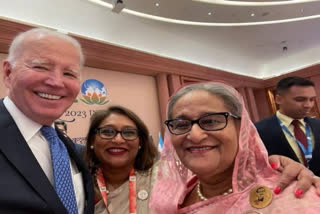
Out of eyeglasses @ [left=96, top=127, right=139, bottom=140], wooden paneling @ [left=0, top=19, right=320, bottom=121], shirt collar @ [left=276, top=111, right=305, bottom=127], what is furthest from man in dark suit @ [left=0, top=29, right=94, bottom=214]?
wooden paneling @ [left=0, top=19, right=320, bottom=121]

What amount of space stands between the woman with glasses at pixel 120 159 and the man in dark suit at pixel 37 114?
34cm

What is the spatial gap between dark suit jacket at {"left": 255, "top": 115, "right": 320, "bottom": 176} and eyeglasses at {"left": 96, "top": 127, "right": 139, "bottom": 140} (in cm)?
127

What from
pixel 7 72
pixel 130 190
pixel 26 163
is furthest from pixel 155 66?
pixel 26 163

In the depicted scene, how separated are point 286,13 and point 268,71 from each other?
10.5ft

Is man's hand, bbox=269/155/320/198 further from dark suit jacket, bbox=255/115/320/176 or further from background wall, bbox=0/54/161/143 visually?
background wall, bbox=0/54/161/143

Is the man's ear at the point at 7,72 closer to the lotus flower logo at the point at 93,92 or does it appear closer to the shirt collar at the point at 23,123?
the shirt collar at the point at 23,123

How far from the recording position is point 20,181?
3.15 feet

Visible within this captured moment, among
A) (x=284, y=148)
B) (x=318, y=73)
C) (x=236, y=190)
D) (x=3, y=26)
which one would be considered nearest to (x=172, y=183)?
(x=236, y=190)

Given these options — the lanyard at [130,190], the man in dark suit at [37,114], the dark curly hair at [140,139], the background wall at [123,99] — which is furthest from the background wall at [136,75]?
the man in dark suit at [37,114]

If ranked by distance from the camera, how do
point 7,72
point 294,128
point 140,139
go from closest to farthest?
point 7,72
point 140,139
point 294,128

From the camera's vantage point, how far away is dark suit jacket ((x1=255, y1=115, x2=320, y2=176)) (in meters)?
2.16

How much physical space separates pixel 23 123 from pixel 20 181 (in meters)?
0.28

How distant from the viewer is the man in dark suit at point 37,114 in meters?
0.97

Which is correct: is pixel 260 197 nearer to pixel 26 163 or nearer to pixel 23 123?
pixel 26 163
